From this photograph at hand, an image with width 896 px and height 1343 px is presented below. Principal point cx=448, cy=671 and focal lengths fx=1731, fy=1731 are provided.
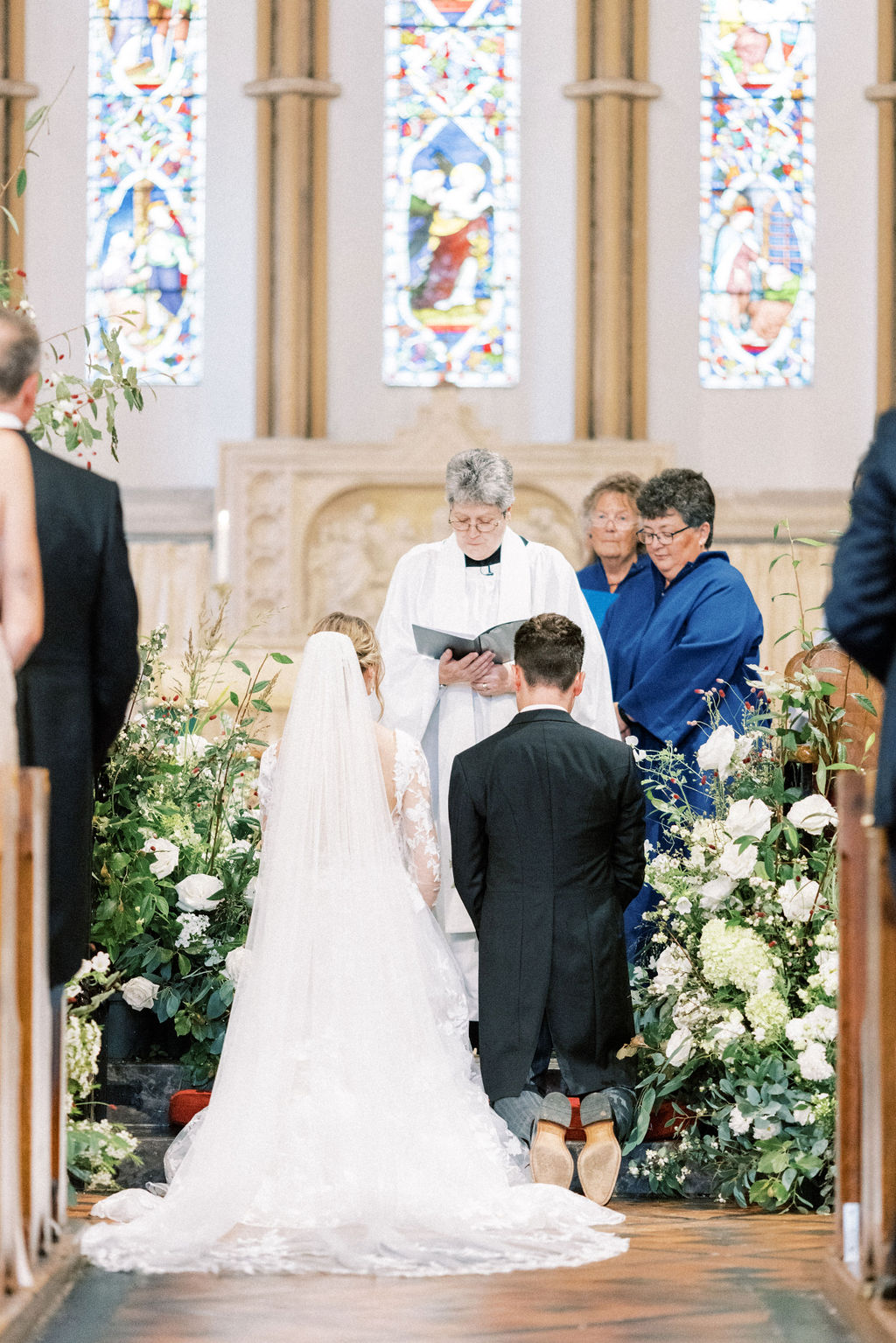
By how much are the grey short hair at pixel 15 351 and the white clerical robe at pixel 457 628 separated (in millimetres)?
2366

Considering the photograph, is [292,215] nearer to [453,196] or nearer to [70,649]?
[453,196]

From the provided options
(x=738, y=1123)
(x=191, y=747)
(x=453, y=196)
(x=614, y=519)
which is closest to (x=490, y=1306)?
(x=738, y=1123)

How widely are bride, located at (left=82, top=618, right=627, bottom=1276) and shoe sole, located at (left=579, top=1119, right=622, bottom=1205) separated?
15 centimetres

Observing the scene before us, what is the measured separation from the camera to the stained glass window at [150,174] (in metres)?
11.7

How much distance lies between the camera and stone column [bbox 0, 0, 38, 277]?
11453mm

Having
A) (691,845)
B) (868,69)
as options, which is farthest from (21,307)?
(868,69)

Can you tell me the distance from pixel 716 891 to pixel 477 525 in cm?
146

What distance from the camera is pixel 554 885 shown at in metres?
4.26

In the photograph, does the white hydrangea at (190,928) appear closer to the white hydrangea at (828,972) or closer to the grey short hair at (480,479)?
the grey short hair at (480,479)

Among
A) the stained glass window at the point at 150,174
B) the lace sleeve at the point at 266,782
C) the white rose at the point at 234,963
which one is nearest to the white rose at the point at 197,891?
the white rose at the point at 234,963

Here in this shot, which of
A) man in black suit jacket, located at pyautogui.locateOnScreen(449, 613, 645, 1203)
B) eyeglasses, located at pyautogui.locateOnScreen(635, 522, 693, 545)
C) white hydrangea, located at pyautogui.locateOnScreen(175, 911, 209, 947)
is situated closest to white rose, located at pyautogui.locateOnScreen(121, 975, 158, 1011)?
white hydrangea, located at pyautogui.locateOnScreen(175, 911, 209, 947)

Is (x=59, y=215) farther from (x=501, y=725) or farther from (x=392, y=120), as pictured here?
(x=501, y=725)

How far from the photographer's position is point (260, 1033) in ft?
12.8

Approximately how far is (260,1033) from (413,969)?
1.29ft
